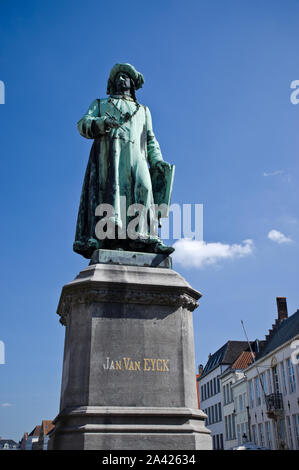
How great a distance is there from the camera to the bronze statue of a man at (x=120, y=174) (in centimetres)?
761

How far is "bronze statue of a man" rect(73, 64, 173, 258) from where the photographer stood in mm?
7605

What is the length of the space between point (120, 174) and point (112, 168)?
0.63ft

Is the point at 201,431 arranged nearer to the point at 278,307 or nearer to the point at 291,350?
the point at 291,350

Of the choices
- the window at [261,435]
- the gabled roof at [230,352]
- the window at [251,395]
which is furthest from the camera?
the gabled roof at [230,352]

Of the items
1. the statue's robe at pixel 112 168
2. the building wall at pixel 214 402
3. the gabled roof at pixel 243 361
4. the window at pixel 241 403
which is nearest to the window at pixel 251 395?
the window at pixel 241 403

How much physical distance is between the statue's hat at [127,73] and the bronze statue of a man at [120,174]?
2 centimetres

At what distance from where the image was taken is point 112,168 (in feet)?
26.3

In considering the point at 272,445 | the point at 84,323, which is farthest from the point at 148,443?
the point at 272,445

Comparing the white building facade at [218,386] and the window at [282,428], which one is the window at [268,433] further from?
the white building facade at [218,386]

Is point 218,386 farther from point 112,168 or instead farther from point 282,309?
point 112,168

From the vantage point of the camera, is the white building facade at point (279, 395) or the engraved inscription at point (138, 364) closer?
the engraved inscription at point (138, 364)

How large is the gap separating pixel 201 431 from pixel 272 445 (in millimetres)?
39625

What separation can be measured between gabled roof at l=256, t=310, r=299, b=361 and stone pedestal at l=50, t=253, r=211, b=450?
36087mm

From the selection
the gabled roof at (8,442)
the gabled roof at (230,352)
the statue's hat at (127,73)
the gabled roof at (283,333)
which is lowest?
the statue's hat at (127,73)
